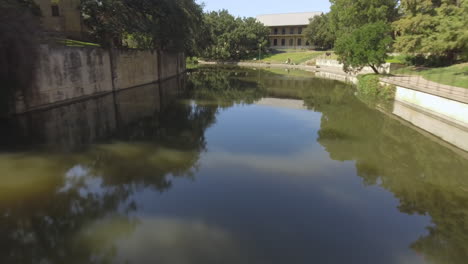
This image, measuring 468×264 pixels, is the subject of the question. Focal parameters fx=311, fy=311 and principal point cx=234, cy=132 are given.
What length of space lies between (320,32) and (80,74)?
60857mm

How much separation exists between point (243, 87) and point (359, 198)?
81.6 ft

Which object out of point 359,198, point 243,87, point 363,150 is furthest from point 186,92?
point 359,198

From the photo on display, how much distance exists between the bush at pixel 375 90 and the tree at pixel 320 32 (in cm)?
4146

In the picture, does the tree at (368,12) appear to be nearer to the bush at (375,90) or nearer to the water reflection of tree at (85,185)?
the bush at (375,90)

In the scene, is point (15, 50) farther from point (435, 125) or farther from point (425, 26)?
point (425, 26)

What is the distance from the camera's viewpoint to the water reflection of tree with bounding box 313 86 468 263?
22.4 feet

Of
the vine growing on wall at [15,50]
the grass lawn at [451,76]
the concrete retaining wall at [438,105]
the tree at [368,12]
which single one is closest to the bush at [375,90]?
the concrete retaining wall at [438,105]

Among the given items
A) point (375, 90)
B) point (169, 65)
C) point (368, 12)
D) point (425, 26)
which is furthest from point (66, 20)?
point (368, 12)

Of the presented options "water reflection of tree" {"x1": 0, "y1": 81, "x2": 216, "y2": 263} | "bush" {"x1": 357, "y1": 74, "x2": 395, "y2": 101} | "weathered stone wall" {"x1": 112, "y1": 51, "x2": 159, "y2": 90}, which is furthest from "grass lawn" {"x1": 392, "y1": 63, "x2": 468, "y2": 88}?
"weathered stone wall" {"x1": 112, "y1": 51, "x2": 159, "y2": 90}

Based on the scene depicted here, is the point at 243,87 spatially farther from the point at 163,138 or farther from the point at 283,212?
the point at 283,212

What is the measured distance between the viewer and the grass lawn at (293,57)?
67.8 m

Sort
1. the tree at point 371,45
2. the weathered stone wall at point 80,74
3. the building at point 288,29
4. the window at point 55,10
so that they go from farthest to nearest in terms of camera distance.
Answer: the building at point 288,29
the tree at point 371,45
the window at point 55,10
the weathered stone wall at point 80,74

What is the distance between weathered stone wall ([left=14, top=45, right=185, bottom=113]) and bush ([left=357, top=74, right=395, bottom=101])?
20.4 m

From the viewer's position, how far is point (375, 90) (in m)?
26.0
